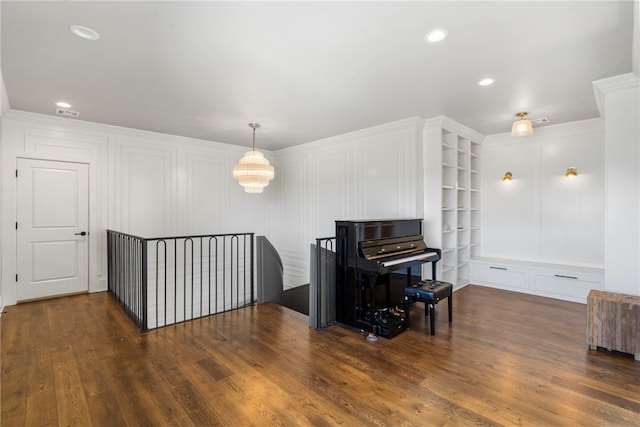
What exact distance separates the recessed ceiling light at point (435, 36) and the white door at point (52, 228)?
502 centimetres

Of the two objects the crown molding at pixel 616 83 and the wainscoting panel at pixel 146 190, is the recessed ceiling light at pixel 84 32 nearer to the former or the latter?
the wainscoting panel at pixel 146 190

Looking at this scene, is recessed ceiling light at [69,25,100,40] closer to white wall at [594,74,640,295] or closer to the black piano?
the black piano

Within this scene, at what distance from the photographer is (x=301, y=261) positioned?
629cm

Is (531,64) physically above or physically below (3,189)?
above

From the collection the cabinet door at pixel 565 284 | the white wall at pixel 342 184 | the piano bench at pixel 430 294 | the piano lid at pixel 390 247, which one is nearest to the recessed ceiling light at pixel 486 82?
the white wall at pixel 342 184

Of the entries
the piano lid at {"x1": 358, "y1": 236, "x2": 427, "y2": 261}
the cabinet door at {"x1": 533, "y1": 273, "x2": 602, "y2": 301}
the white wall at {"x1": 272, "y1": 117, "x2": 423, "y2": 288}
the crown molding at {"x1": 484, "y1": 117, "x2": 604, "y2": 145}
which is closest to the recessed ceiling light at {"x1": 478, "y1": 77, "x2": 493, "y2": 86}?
the white wall at {"x1": 272, "y1": 117, "x2": 423, "y2": 288}

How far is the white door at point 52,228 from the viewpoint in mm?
4219

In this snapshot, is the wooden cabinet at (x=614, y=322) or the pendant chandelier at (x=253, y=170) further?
the pendant chandelier at (x=253, y=170)

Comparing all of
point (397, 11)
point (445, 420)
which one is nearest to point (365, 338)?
point (445, 420)

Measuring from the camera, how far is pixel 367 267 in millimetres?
3268

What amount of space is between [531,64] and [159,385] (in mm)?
4168

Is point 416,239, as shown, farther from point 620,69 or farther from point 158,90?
point 158,90

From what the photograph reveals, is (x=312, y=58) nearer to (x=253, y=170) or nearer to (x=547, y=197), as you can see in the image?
(x=253, y=170)

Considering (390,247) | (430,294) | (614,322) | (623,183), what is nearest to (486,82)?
(623,183)
